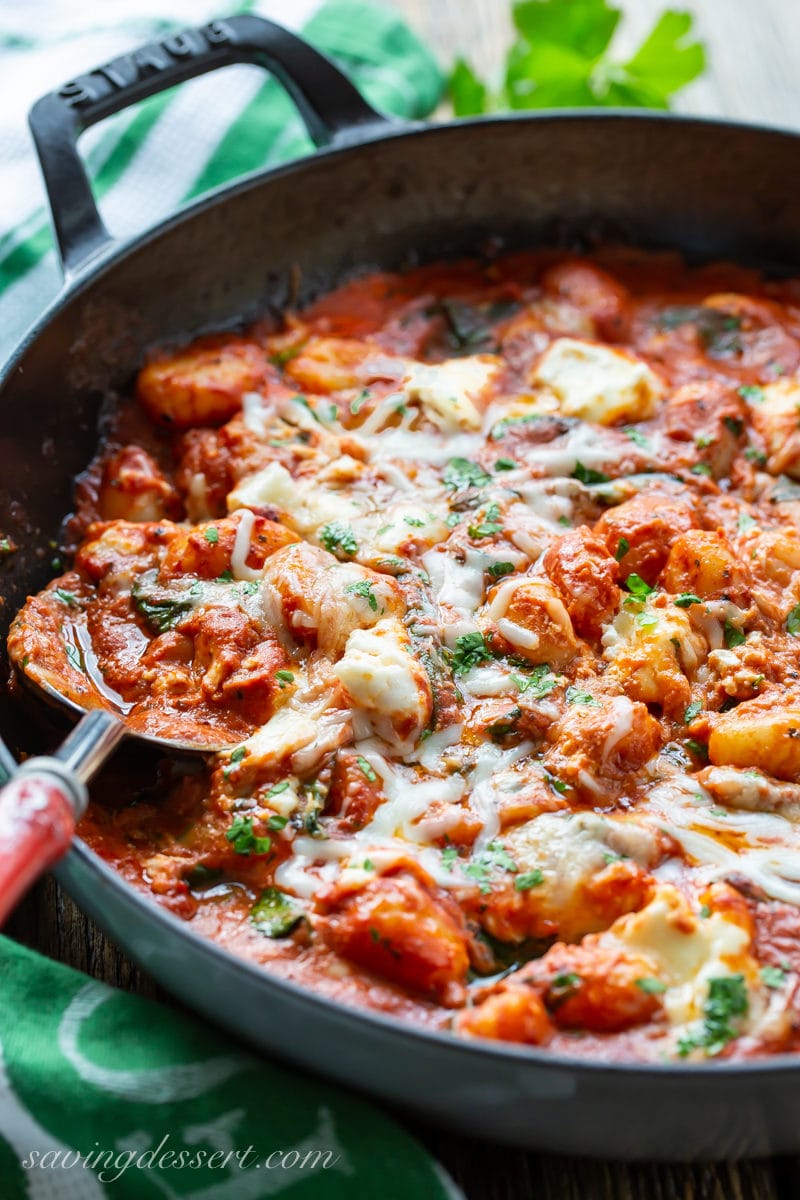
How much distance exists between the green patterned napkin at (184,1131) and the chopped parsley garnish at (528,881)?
56cm

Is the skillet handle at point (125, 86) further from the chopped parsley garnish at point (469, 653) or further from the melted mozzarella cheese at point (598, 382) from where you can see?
the chopped parsley garnish at point (469, 653)

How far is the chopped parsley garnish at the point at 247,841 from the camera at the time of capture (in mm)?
2854

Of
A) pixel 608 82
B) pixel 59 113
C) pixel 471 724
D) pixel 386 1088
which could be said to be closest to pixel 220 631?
pixel 471 724

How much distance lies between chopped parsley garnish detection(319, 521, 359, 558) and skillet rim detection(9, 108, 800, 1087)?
3.12ft

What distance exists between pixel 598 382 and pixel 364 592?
46.4 inches

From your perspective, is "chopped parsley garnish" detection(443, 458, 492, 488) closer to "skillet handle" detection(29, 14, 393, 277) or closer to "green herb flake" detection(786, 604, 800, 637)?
"green herb flake" detection(786, 604, 800, 637)

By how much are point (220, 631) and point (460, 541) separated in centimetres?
72

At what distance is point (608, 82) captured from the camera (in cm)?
510

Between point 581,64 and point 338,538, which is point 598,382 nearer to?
point 338,538

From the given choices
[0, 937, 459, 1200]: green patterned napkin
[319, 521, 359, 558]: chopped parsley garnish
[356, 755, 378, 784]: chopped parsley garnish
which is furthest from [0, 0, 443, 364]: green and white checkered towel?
[0, 937, 459, 1200]: green patterned napkin

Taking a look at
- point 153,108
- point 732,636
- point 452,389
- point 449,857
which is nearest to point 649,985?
point 449,857

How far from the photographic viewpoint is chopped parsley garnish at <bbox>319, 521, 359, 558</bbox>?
3.46m

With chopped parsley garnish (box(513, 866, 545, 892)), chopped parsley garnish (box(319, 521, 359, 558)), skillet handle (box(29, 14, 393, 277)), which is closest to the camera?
chopped parsley garnish (box(513, 866, 545, 892))

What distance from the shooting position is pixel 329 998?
231cm
